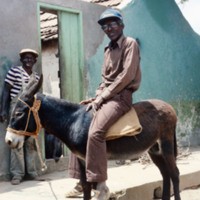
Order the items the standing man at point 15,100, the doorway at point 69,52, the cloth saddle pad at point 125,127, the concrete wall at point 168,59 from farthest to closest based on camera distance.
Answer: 1. the concrete wall at point 168,59
2. the doorway at point 69,52
3. the standing man at point 15,100
4. the cloth saddle pad at point 125,127

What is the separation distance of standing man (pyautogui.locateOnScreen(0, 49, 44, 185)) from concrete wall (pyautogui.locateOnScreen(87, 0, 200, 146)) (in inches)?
70.6

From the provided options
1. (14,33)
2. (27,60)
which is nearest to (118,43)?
(27,60)

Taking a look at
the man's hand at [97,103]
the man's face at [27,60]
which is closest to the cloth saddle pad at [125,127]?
the man's hand at [97,103]

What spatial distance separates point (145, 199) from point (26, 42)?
11.4ft

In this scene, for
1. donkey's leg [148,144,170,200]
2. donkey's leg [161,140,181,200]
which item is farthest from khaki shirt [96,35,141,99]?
donkey's leg [148,144,170,200]

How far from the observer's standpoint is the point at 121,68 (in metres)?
4.02

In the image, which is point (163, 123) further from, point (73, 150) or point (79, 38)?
point (79, 38)

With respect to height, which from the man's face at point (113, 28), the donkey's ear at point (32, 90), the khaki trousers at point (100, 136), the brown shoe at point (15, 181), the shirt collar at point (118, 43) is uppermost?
the man's face at point (113, 28)

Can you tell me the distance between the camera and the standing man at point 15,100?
5.67 m

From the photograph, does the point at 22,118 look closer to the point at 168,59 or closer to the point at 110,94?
the point at 110,94

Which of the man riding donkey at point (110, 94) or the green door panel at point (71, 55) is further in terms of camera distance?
the green door panel at point (71, 55)

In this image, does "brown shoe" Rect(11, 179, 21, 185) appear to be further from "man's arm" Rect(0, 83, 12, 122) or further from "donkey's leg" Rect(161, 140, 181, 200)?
"donkey's leg" Rect(161, 140, 181, 200)

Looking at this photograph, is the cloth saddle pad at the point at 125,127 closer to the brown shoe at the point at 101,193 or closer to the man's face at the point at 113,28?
the brown shoe at the point at 101,193

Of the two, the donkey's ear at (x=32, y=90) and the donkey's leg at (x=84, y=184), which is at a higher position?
the donkey's ear at (x=32, y=90)
